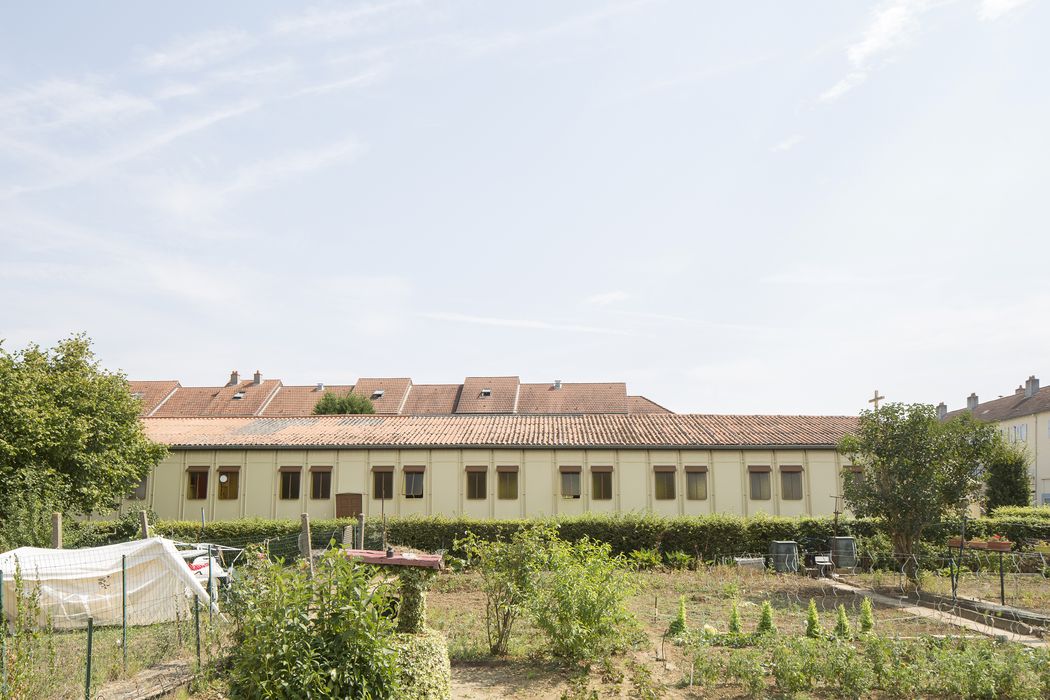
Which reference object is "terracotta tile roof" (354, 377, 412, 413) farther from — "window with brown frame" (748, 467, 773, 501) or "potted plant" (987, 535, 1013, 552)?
"potted plant" (987, 535, 1013, 552)

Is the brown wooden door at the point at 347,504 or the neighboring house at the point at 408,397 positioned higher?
the neighboring house at the point at 408,397

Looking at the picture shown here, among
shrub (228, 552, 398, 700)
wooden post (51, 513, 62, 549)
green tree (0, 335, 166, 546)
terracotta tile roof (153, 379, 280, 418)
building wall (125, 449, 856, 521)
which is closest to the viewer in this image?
shrub (228, 552, 398, 700)

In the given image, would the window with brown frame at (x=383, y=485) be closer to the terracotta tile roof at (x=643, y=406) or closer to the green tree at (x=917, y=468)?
the green tree at (x=917, y=468)

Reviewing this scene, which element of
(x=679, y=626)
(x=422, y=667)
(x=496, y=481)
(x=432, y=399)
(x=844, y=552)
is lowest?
(x=844, y=552)

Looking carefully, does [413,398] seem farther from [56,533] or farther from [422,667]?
[422,667]

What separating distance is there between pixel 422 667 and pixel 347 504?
2344 cm

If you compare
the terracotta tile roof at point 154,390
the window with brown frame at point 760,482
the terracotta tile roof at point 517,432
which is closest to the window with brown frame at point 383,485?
the terracotta tile roof at point 517,432

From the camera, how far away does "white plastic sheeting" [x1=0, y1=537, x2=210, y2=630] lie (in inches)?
548

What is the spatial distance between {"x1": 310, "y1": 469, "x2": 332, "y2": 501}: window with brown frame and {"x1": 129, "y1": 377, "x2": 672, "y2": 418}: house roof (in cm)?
2658

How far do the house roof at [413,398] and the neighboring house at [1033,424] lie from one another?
23.0 meters

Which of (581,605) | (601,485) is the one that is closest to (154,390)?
(601,485)

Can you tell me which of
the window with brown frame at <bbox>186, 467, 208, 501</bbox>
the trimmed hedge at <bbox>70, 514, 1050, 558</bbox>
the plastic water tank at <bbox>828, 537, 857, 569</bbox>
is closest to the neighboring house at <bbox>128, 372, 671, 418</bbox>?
the window with brown frame at <bbox>186, 467, 208, 501</bbox>

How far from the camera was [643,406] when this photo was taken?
59.4 m

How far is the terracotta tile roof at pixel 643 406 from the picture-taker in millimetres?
58406
